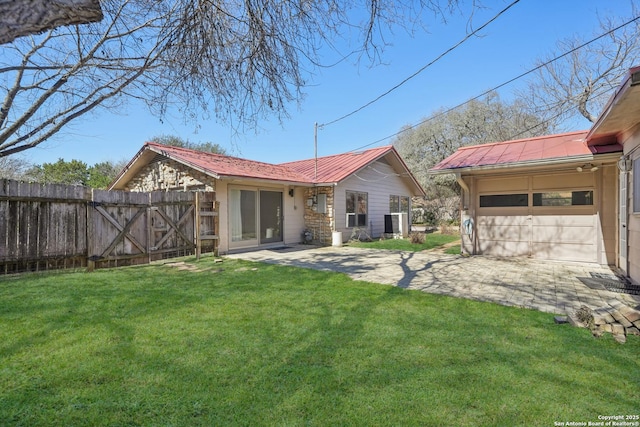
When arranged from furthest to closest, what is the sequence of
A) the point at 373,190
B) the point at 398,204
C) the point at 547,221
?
the point at 398,204
the point at 373,190
the point at 547,221

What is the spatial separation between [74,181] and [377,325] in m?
27.8

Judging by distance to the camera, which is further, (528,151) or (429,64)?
(528,151)

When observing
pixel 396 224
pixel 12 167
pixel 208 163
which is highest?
pixel 12 167

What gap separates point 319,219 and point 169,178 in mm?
5697

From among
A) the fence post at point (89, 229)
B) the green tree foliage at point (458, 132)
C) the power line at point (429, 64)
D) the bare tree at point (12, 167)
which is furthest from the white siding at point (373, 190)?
the bare tree at point (12, 167)

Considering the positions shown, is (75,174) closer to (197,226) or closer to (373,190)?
(197,226)

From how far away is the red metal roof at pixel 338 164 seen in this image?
11.8 meters

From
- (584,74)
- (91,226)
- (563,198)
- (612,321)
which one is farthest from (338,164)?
(584,74)

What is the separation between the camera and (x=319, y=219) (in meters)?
12.1

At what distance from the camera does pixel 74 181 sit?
916 inches

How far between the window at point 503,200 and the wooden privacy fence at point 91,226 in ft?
25.8

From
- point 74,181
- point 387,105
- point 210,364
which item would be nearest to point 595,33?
point 387,105

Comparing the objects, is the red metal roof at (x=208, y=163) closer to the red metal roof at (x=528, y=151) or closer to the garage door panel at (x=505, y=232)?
the red metal roof at (x=528, y=151)

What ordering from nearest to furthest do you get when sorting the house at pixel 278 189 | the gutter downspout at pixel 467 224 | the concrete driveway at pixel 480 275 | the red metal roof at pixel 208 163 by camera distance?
the concrete driveway at pixel 480 275 → the gutter downspout at pixel 467 224 → the red metal roof at pixel 208 163 → the house at pixel 278 189
